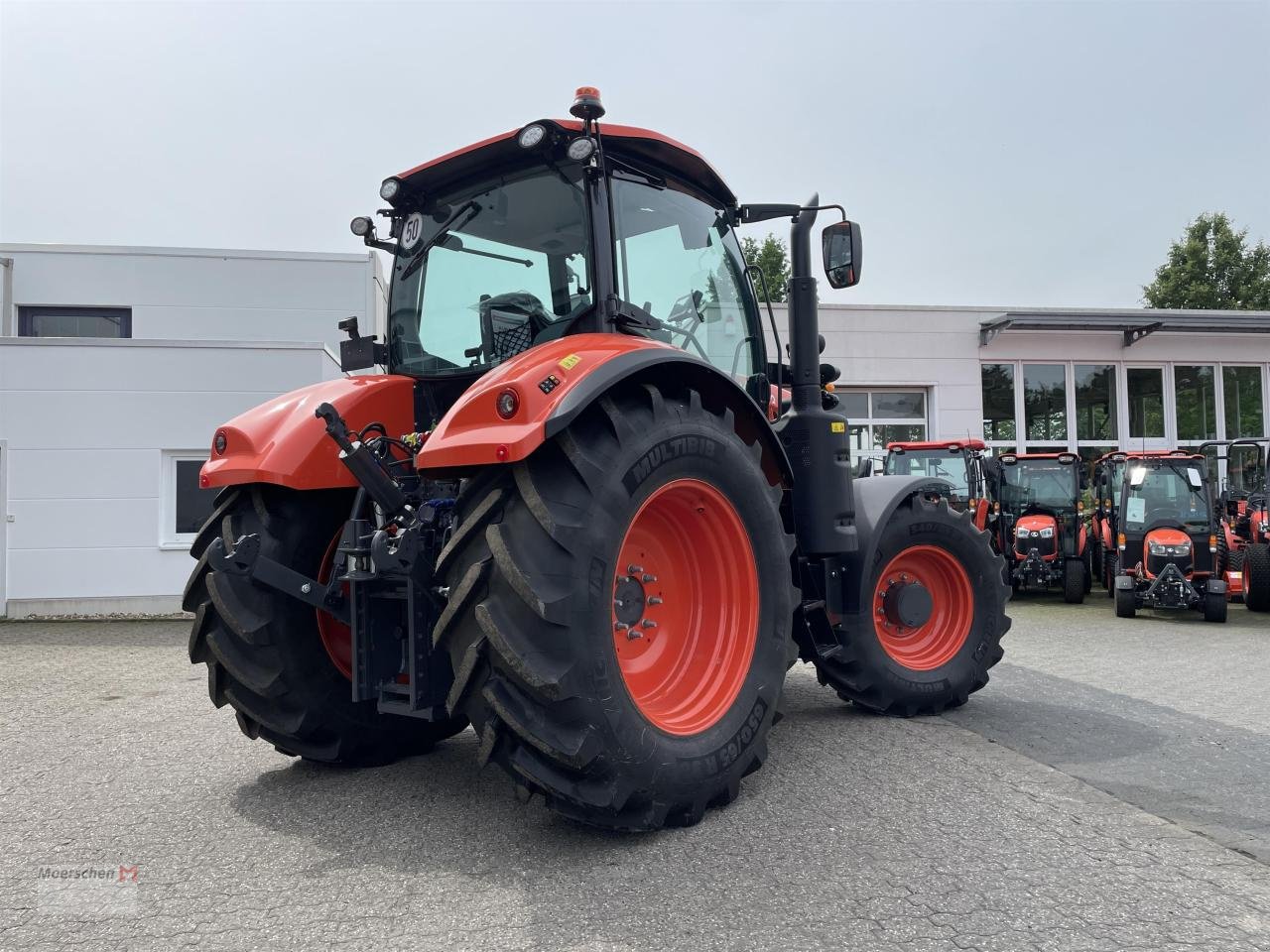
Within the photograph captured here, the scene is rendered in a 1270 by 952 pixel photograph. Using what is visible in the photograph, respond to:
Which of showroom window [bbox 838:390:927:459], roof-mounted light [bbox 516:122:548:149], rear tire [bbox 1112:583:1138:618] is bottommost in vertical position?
rear tire [bbox 1112:583:1138:618]

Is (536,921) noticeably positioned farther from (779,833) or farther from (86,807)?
(86,807)

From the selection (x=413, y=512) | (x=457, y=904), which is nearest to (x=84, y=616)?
(x=413, y=512)

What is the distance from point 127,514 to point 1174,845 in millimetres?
11283

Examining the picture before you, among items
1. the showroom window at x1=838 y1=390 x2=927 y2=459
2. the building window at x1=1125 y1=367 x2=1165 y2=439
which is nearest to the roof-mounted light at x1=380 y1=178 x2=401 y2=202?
the showroom window at x1=838 y1=390 x2=927 y2=459

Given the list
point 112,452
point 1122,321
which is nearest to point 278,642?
point 112,452

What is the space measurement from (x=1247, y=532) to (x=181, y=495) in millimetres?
13723

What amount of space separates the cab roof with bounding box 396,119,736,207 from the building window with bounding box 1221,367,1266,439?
1908 centimetres

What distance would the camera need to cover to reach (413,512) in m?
3.42

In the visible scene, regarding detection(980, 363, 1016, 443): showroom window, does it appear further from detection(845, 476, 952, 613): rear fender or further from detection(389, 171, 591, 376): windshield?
detection(389, 171, 591, 376): windshield

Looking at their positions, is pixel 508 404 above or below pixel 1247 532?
above

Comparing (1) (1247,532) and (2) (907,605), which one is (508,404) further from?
(1) (1247,532)

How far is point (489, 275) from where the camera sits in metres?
4.06

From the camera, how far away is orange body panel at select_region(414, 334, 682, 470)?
9.21 feet

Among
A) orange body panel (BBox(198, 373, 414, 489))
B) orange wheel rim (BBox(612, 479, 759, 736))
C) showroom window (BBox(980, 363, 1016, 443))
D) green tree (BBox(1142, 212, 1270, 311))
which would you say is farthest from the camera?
green tree (BBox(1142, 212, 1270, 311))
